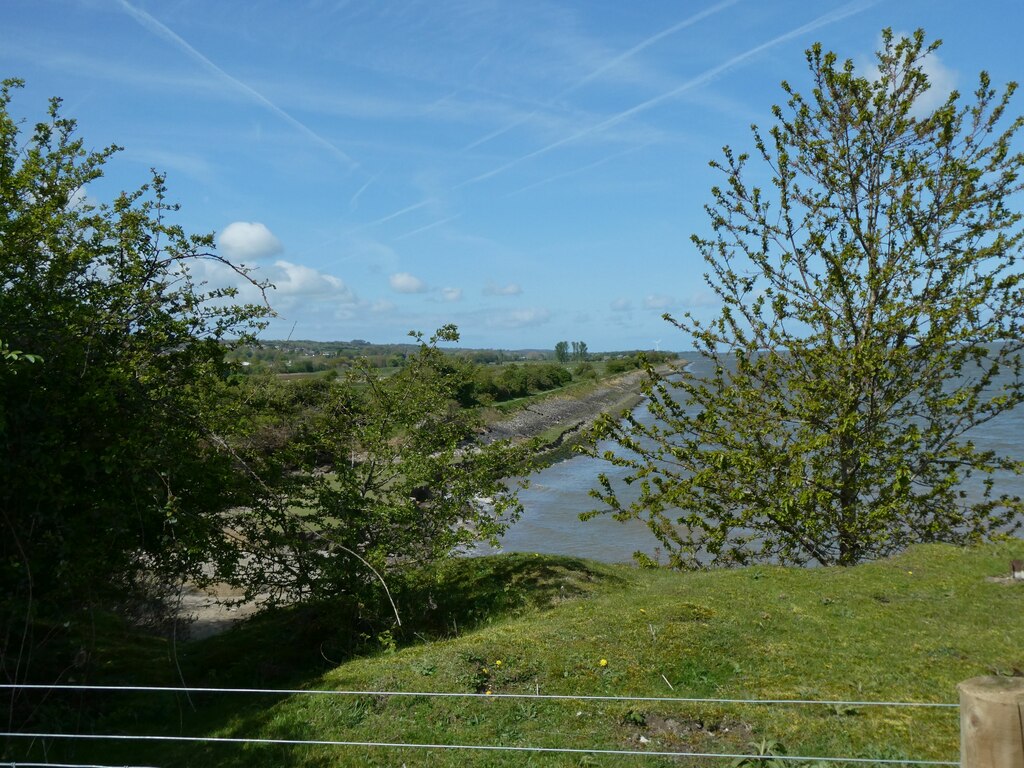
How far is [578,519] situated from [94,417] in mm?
13904

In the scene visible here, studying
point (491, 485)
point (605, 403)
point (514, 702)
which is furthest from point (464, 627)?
point (605, 403)

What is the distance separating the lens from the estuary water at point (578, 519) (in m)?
25.6

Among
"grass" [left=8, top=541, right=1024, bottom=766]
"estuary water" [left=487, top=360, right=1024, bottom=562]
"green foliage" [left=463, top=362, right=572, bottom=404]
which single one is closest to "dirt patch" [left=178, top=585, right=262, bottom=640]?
"grass" [left=8, top=541, right=1024, bottom=766]

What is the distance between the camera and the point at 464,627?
13.1 metres

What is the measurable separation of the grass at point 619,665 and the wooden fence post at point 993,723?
3.50m

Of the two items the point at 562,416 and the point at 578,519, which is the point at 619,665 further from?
the point at 562,416

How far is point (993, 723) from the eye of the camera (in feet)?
11.7

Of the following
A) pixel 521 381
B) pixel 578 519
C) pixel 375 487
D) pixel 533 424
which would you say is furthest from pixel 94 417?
pixel 521 381

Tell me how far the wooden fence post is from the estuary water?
13.0m

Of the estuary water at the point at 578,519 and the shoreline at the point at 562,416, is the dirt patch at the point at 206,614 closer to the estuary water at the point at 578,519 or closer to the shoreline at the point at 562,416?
the estuary water at the point at 578,519

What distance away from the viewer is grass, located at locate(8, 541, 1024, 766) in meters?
7.45

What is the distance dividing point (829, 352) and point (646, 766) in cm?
1063

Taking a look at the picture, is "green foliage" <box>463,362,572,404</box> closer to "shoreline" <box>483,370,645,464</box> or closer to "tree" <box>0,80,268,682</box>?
"shoreline" <box>483,370,645,464</box>

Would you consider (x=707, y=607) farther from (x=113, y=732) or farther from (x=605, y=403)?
(x=605, y=403)
